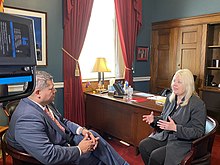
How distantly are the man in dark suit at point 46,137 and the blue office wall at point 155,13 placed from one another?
115 inches

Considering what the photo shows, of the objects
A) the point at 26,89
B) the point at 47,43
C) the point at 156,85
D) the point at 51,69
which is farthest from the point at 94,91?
the point at 26,89

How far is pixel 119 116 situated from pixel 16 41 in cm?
258

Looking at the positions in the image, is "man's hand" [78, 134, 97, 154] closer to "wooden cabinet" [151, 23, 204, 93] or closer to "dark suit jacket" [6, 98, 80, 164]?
"dark suit jacket" [6, 98, 80, 164]

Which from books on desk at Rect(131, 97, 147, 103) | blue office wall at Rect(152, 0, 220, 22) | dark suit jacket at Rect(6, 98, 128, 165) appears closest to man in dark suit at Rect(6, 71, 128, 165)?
dark suit jacket at Rect(6, 98, 128, 165)

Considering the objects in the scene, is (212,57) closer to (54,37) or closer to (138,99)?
(138,99)

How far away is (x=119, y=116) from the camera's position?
10.1 ft

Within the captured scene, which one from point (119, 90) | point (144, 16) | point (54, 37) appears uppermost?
point (144, 16)

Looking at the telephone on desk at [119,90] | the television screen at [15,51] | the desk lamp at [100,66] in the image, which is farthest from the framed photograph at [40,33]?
the television screen at [15,51]

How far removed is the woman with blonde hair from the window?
2.01 meters

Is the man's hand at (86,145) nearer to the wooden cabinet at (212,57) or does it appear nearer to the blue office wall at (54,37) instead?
the blue office wall at (54,37)

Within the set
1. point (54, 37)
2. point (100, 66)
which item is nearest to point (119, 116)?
point (100, 66)

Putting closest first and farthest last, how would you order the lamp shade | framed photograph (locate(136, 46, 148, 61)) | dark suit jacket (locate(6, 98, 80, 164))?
dark suit jacket (locate(6, 98, 80, 164))
the lamp shade
framed photograph (locate(136, 46, 148, 61))

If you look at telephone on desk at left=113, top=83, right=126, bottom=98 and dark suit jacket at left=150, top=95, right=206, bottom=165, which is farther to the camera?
telephone on desk at left=113, top=83, right=126, bottom=98

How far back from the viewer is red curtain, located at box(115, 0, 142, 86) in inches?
162
